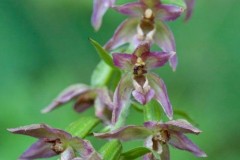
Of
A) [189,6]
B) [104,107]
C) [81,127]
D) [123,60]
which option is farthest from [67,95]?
[189,6]

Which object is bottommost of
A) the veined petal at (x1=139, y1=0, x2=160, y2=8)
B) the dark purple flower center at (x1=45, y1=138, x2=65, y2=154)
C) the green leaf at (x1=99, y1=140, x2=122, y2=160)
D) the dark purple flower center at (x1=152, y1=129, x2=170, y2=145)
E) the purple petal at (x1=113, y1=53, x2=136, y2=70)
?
the dark purple flower center at (x1=152, y1=129, x2=170, y2=145)

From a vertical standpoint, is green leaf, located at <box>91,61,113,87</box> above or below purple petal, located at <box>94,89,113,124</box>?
above

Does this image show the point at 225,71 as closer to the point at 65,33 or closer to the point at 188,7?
the point at 65,33

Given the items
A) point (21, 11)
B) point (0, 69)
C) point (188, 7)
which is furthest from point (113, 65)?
point (21, 11)

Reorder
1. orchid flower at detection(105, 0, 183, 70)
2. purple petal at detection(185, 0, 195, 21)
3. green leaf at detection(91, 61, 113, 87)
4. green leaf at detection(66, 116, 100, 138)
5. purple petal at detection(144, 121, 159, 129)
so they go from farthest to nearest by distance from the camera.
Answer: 1. purple petal at detection(185, 0, 195, 21)
2. green leaf at detection(91, 61, 113, 87)
3. orchid flower at detection(105, 0, 183, 70)
4. green leaf at detection(66, 116, 100, 138)
5. purple petal at detection(144, 121, 159, 129)

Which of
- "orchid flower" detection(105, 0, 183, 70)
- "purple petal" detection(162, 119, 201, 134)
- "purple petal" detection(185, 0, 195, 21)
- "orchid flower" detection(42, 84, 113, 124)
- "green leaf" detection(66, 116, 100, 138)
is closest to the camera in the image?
"purple petal" detection(162, 119, 201, 134)

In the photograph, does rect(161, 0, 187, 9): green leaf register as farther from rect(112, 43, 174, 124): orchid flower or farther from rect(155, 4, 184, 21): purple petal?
rect(112, 43, 174, 124): orchid flower

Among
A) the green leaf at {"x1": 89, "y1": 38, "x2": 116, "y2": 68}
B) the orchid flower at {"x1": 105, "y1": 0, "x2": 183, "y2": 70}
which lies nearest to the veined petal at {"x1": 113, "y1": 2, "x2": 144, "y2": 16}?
the orchid flower at {"x1": 105, "y1": 0, "x2": 183, "y2": 70}

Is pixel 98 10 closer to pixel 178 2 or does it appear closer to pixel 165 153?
pixel 178 2
